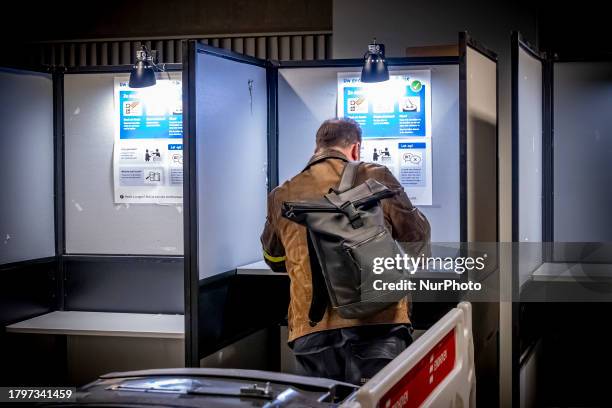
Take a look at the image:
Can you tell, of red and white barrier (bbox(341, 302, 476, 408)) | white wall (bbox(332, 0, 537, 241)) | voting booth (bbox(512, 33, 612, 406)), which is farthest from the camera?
white wall (bbox(332, 0, 537, 241))

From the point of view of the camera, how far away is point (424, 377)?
1.42 meters

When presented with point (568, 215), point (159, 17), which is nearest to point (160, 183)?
point (568, 215)

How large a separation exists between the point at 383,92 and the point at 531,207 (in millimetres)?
979

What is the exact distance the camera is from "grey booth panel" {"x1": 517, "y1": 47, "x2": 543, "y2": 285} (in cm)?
398

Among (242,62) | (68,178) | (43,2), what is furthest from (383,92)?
(43,2)

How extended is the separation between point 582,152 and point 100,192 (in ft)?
8.95

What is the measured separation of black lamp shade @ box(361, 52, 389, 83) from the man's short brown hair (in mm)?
936

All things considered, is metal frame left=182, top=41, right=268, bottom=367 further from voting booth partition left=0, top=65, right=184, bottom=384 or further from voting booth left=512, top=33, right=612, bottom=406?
voting booth left=512, top=33, right=612, bottom=406

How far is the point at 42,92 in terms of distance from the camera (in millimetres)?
4539

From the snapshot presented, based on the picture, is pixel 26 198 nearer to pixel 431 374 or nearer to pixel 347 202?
pixel 347 202

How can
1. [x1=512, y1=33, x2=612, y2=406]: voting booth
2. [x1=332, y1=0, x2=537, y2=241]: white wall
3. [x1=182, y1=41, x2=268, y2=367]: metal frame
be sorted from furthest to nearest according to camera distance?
[x1=332, y1=0, x2=537, y2=241]: white wall < [x1=512, y1=33, x2=612, y2=406]: voting booth < [x1=182, y1=41, x2=268, y2=367]: metal frame

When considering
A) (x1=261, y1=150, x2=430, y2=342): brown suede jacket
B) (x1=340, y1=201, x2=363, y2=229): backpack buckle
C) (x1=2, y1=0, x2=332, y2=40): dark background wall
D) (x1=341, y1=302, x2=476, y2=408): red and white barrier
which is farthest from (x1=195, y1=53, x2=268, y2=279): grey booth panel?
(x1=2, y1=0, x2=332, y2=40): dark background wall

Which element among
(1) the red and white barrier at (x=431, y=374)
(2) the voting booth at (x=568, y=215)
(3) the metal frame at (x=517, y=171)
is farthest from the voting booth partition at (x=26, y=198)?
(1) the red and white barrier at (x=431, y=374)

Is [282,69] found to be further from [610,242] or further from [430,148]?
[610,242]
